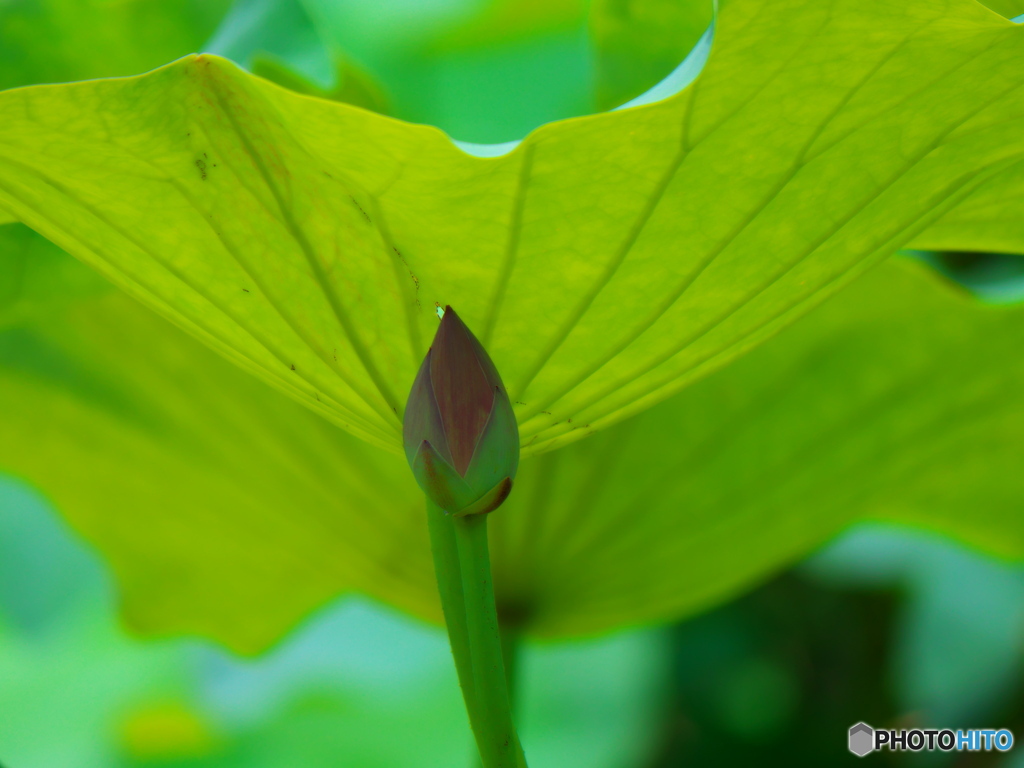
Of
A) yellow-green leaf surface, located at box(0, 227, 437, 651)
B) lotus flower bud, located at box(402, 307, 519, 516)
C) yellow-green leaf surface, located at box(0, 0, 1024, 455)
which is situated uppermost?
yellow-green leaf surface, located at box(0, 227, 437, 651)

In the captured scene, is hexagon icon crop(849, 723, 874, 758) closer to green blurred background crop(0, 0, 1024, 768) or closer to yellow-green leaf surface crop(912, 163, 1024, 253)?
green blurred background crop(0, 0, 1024, 768)

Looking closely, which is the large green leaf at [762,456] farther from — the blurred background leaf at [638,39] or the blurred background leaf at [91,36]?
the blurred background leaf at [91,36]

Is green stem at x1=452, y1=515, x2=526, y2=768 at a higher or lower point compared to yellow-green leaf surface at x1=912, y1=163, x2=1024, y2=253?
lower

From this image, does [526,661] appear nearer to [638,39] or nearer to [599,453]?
[599,453]

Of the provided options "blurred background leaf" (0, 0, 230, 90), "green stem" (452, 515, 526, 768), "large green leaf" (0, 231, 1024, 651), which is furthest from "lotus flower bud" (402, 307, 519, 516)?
"blurred background leaf" (0, 0, 230, 90)
